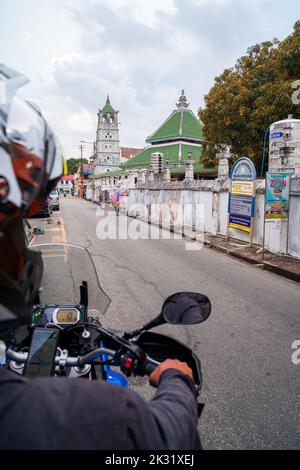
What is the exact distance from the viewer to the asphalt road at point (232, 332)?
2.69m

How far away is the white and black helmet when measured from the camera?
100cm

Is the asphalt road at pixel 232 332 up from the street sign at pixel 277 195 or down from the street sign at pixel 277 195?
down

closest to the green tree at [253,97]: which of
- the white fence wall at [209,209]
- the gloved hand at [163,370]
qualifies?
the white fence wall at [209,209]

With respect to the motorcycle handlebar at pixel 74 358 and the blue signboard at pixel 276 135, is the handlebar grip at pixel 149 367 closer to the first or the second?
the motorcycle handlebar at pixel 74 358

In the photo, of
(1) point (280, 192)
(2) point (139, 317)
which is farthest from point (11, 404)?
(1) point (280, 192)

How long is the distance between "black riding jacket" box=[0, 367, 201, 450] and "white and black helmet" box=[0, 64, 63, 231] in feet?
1.51

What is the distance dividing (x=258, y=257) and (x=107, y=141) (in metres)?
95.4

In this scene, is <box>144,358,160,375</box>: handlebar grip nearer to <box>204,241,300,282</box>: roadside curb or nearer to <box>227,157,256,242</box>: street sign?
<box>204,241,300,282</box>: roadside curb

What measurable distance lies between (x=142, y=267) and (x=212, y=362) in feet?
15.3

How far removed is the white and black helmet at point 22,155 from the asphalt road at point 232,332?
2.24m

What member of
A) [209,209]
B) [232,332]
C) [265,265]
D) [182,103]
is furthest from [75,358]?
[182,103]
